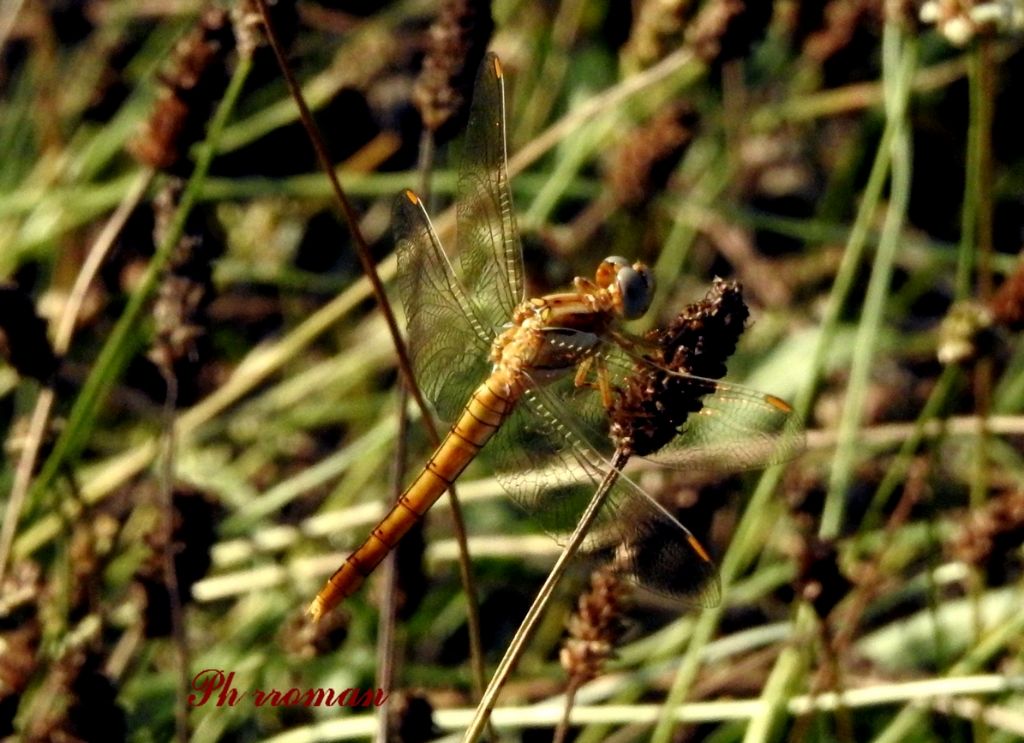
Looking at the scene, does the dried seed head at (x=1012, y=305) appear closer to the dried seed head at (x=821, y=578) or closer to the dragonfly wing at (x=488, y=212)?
the dried seed head at (x=821, y=578)

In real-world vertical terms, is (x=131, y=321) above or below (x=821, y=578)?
above

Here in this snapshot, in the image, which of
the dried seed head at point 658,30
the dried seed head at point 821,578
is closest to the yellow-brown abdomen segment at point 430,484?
the dried seed head at point 821,578

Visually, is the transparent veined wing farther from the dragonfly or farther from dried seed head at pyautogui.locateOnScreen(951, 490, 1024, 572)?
dried seed head at pyautogui.locateOnScreen(951, 490, 1024, 572)

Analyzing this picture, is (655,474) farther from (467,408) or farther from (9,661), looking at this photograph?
(9,661)

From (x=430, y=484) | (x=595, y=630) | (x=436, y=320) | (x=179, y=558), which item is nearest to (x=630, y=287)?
(x=436, y=320)

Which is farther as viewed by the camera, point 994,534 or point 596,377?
point 994,534

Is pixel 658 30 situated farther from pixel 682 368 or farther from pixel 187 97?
pixel 682 368

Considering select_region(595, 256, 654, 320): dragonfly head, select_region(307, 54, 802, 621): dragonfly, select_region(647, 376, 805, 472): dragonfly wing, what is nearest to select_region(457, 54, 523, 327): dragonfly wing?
select_region(307, 54, 802, 621): dragonfly
